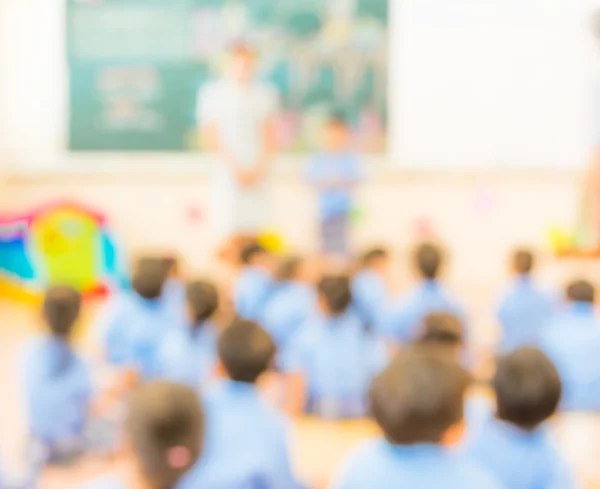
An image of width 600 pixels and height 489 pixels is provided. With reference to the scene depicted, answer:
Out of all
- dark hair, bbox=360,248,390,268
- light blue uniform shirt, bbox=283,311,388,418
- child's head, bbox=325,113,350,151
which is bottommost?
light blue uniform shirt, bbox=283,311,388,418

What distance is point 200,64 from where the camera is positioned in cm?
523

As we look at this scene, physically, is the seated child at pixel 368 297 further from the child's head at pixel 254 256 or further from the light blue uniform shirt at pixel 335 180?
the light blue uniform shirt at pixel 335 180

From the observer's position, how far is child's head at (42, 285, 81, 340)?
235 centimetres

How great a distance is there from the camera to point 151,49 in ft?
17.1

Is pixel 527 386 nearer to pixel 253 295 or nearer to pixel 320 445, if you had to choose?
pixel 320 445

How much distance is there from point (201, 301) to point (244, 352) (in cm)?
65

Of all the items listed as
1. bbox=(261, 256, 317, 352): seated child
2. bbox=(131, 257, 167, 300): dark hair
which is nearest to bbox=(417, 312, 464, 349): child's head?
bbox=(131, 257, 167, 300): dark hair

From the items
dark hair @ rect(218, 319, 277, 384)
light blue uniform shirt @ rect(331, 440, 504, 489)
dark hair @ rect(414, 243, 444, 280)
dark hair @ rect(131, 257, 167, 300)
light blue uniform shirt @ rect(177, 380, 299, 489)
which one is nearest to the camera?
light blue uniform shirt @ rect(331, 440, 504, 489)

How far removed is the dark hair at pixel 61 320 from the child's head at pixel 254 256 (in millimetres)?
→ 1227

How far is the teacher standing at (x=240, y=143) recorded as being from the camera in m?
4.19

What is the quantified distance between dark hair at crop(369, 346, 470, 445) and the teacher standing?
2898 mm

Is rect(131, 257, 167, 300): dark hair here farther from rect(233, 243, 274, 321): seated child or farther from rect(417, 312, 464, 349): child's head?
rect(417, 312, 464, 349): child's head

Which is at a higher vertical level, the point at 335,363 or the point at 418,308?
the point at 418,308

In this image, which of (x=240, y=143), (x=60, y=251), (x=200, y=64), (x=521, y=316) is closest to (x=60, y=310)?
(x=521, y=316)
